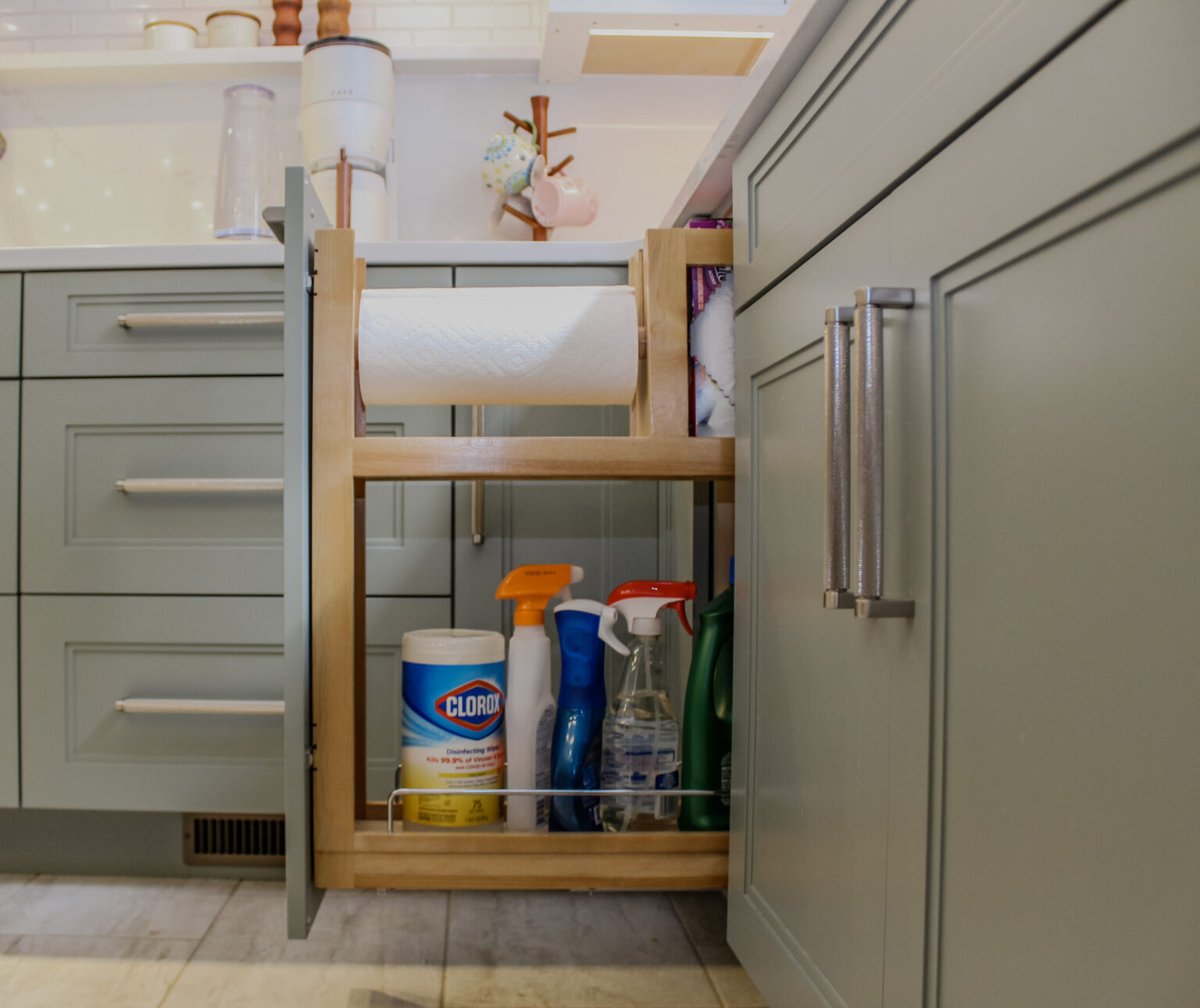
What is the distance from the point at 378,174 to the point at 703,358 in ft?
3.41

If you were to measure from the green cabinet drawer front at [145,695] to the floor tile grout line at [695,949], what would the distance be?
0.62m

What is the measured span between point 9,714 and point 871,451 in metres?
1.39

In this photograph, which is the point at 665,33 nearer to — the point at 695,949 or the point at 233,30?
the point at 233,30

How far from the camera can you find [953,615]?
0.56m

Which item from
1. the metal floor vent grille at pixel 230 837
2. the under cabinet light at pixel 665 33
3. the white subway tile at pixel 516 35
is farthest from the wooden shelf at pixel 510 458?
the white subway tile at pixel 516 35

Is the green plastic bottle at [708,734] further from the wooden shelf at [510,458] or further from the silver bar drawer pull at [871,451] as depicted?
the silver bar drawer pull at [871,451]

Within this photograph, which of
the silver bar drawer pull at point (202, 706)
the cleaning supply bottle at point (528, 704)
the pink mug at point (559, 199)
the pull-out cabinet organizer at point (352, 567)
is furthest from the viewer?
the pink mug at point (559, 199)

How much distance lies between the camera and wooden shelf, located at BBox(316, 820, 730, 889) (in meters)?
0.96

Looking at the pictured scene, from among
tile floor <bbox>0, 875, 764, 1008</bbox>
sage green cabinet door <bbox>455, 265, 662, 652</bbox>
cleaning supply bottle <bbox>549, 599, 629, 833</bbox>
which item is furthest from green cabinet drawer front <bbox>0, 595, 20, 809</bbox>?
cleaning supply bottle <bbox>549, 599, 629, 833</bbox>

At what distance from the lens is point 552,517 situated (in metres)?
1.53

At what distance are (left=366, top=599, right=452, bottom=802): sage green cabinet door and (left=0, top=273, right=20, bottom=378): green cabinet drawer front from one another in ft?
2.12

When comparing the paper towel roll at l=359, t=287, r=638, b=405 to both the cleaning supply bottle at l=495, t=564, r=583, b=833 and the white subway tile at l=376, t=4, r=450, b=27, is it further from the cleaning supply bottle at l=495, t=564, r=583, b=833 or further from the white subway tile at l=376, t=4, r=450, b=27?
the white subway tile at l=376, t=4, r=450, b=27

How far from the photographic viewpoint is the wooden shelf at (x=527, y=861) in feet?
3.16

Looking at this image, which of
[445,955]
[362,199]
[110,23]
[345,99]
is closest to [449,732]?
[445,955]
